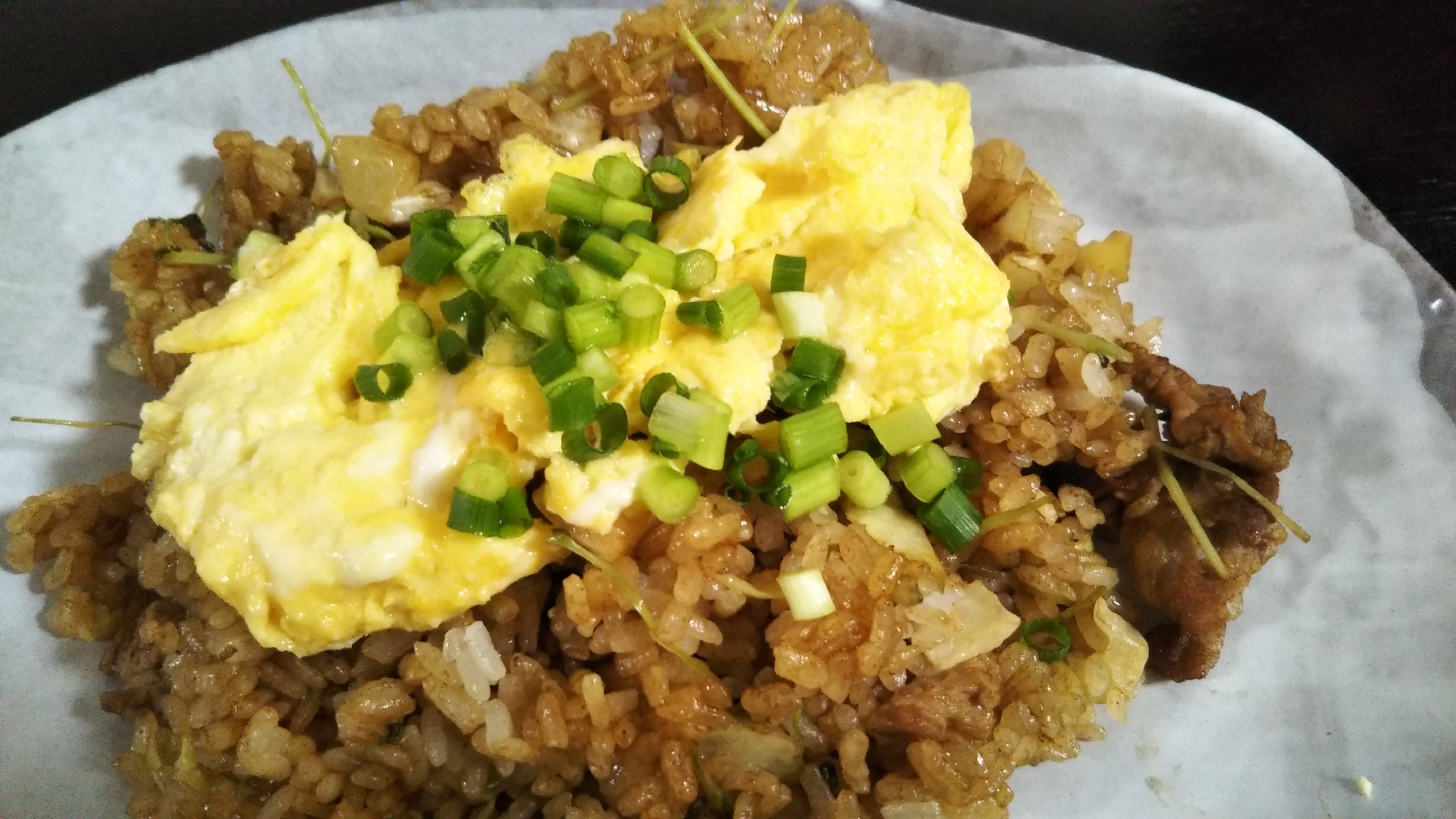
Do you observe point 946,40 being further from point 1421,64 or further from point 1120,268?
point 1421,64

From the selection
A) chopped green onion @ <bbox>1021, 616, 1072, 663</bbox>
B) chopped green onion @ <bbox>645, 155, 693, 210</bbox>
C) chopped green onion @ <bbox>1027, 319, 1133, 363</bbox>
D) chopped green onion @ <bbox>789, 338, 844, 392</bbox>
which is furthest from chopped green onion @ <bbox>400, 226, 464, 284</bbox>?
chopped green onion @ <bbox>1021, 616, 1072, 663</bbox>

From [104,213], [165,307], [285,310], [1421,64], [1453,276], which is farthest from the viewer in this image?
[1421,64]

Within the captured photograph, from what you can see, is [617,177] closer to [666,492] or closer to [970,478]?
[666,492]

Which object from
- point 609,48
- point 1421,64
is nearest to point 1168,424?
point 609,48

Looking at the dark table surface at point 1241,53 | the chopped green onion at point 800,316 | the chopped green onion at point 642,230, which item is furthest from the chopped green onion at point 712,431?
the dark table surface at point 1241,53

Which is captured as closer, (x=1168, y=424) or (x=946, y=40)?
(x=1168, y=424)

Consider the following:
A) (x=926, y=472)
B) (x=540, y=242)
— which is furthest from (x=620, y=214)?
(x=926, y=472)

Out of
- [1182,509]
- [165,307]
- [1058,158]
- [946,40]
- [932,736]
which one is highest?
[946,40]
